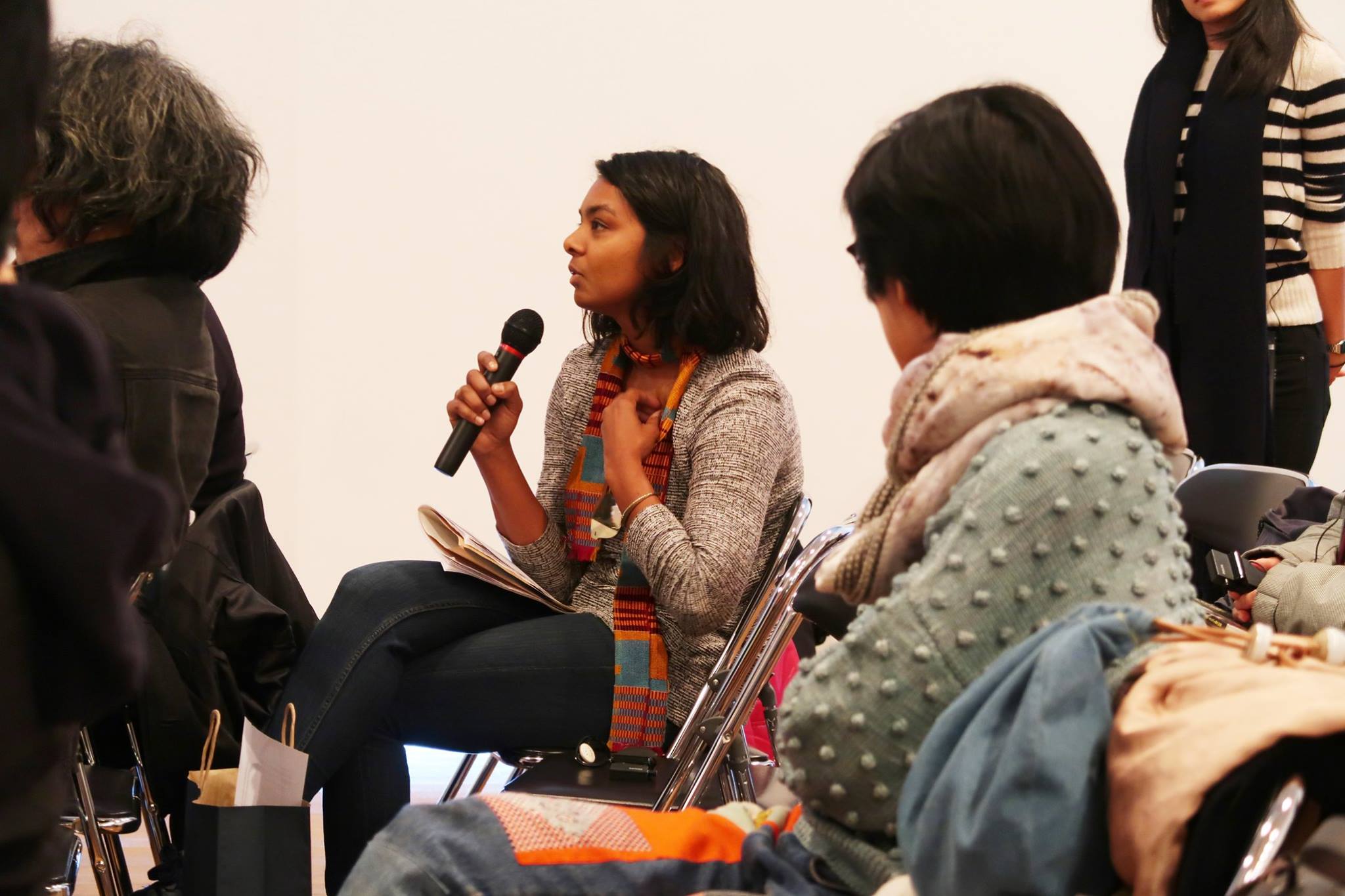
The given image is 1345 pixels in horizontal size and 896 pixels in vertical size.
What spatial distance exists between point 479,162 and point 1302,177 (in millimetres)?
2197

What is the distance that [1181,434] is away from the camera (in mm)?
1001

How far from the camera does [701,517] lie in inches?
70.1

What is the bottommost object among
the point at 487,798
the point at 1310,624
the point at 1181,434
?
the point at 1310,624

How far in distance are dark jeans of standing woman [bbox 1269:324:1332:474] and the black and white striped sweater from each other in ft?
0.10

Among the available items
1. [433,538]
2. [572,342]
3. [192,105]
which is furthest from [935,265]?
[572,342]

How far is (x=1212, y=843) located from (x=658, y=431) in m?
1.27

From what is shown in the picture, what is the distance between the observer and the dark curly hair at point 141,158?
67.1 inches

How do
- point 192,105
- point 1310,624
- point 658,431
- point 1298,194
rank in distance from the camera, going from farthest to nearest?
point 1298,194
point 658,431
point 192,105
point 1310,624

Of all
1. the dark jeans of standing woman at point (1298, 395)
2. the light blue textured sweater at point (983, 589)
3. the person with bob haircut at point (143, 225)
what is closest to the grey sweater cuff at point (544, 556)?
the person with bob haircut at point (143, 225)

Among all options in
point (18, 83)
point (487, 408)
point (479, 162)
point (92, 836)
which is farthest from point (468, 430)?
point (479, 162)

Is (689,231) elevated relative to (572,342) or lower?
elevated

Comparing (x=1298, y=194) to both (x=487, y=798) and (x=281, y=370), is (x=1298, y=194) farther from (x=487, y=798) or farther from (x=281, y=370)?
(x=281, y=370)

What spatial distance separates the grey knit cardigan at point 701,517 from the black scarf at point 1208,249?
92 centimetres

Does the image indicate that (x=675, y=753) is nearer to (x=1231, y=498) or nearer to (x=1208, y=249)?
(x=1231, y=498)
